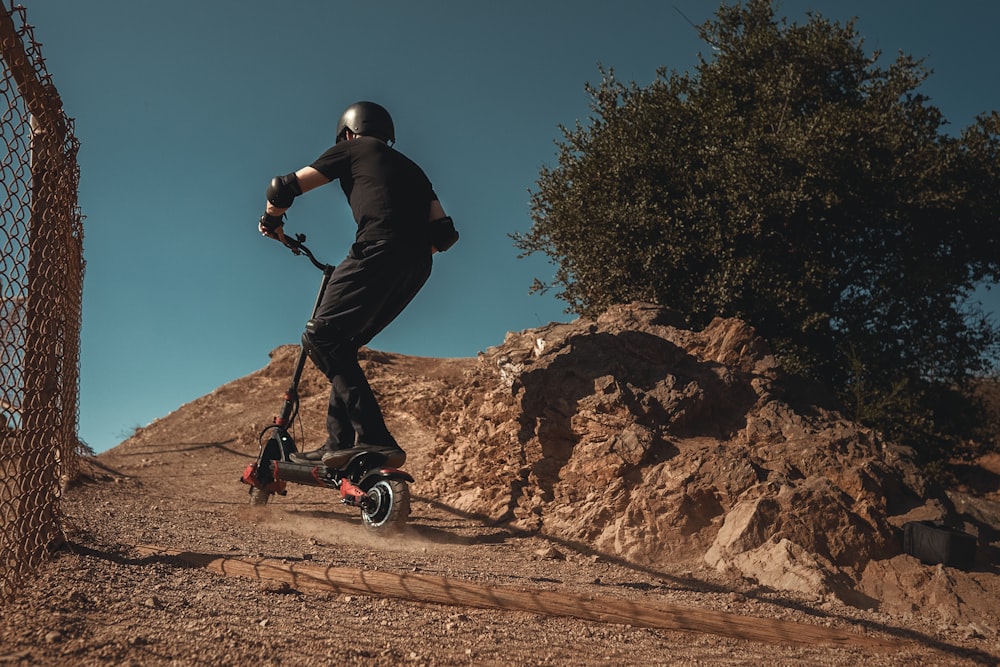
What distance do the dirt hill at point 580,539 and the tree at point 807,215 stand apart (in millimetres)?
3401

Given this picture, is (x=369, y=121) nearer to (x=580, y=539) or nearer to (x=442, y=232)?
(x=442, y=232)

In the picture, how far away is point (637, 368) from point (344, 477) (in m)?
4.54

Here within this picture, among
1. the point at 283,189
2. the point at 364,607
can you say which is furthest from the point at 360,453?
the point at 283,189

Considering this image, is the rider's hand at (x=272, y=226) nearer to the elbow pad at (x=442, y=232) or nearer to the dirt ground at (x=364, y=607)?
the elbow pad at (x=442, y=232)

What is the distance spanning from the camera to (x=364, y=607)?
4.08m

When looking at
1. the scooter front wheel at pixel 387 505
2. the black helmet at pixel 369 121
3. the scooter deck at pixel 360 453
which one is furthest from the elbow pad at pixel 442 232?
the scooter front wheel at pixel 387 505

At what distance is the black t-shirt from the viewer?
207 inches

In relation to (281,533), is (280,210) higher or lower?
higher

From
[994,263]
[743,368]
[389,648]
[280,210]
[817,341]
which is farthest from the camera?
[994,263]

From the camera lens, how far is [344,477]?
17.2ft

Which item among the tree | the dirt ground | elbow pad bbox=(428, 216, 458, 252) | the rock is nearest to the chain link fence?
the dirt ground

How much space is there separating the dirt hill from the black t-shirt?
226 centimetres

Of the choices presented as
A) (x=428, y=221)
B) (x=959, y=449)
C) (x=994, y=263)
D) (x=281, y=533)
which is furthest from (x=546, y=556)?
(x=994, y=263)

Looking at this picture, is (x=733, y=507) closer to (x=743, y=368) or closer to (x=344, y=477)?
(x=743, y=368)
